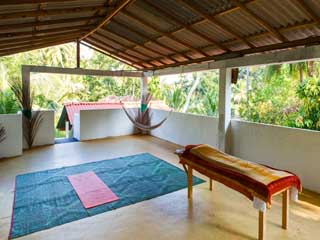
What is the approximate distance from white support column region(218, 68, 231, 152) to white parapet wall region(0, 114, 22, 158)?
15.2 ft

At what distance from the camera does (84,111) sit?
22.4 ft

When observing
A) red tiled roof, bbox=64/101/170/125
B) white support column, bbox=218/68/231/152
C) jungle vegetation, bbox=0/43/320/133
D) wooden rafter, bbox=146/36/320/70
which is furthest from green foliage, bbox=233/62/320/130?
red tiled roof, bbox=64/101/170/125

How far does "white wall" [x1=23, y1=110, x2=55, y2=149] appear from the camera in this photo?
6121mm

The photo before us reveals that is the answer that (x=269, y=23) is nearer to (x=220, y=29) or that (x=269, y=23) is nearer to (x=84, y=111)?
(x=220, y=29)

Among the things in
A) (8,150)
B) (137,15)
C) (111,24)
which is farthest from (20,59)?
(137,15)

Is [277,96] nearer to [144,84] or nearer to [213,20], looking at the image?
[213,20]

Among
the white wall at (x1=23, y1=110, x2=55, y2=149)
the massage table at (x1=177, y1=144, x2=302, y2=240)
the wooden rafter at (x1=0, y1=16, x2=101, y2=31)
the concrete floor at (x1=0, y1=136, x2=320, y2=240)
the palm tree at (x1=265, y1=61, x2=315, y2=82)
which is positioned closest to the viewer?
the massage table at (x1=177, y1=144, x2=302, y2=240)

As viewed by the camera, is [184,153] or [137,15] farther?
[137,15]

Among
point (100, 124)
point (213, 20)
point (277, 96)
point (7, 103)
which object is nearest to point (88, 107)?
point (100, 124)

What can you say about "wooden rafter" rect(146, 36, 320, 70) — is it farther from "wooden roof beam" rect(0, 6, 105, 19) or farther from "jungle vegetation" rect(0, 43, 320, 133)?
"wooden roof beam" rect(0, 6, 105, 19)

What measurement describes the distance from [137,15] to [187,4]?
4.12ft

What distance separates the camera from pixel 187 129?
612 centimetres

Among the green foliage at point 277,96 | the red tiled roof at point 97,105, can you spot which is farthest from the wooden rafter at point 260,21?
the red tiled roof at point 97,105

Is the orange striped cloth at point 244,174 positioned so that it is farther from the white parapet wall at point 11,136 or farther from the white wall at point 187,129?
the white parapet wall at point 11,136
